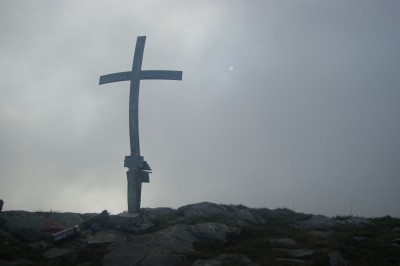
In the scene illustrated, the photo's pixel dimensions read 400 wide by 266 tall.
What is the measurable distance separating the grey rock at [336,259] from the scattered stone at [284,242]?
5.41 feet

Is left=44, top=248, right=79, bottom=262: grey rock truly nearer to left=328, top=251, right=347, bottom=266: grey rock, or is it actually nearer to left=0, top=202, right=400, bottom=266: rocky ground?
left=0, top=202, right=400, bottom=266: rocky ground

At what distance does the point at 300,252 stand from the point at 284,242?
119 centimetres

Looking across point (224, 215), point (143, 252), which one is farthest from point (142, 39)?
point (143, 252)

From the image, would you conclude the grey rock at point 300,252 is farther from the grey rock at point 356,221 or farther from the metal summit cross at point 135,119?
the metal summit cross at point 135,119

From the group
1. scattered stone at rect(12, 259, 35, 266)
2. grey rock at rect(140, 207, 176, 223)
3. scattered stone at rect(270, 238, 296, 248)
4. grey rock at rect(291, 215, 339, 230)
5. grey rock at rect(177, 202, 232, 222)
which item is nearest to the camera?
scattered stone at rect(12, 259, 35, 266)

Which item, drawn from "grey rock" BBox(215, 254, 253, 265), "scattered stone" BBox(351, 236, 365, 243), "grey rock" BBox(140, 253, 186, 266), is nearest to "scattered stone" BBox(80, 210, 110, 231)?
"grey rock" BBox(140, 253, 186, 266)

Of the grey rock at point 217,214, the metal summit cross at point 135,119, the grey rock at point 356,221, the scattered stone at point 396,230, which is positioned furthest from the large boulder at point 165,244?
the scattered stone at point 396,230

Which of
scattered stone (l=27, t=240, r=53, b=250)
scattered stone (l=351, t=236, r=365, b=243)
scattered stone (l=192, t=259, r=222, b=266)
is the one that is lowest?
scattered stone (l=192, t=259, r=222, b=266)

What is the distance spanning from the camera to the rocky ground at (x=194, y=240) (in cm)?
1144

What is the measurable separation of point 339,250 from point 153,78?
11.6 metres

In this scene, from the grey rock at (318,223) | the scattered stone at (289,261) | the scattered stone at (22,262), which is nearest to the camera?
the scattered stone at (289,261)

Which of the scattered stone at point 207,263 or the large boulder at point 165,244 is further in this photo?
the large boulder at point 165,244

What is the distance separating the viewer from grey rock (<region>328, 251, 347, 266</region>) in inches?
437

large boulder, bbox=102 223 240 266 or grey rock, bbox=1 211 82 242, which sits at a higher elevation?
grey rock, bbox=1 211 82 242
